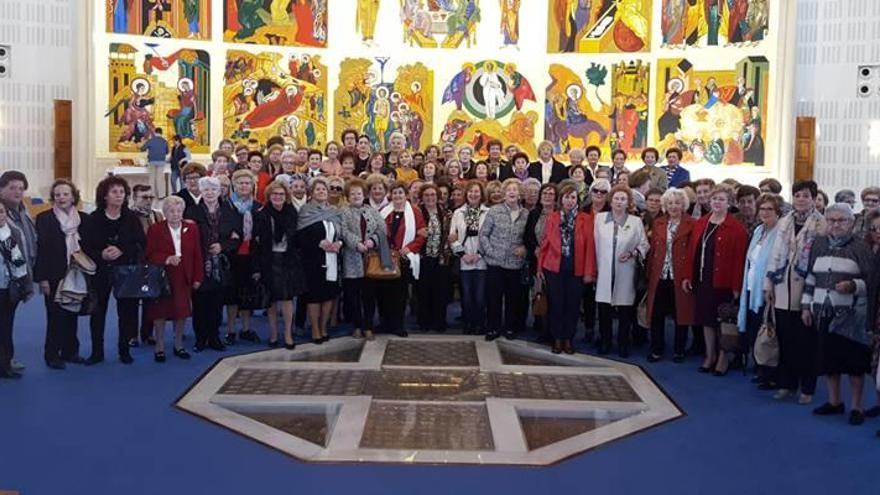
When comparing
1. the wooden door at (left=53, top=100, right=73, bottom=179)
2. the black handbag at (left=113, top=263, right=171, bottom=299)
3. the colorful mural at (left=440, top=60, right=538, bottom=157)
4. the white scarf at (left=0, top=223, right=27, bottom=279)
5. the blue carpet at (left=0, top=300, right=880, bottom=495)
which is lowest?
the blue carpet at (left=0, top=300, right=880, bottom=495)

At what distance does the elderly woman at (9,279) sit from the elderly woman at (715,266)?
6.40m

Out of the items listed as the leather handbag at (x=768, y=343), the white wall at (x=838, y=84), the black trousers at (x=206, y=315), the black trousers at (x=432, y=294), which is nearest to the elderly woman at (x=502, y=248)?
the black trousers at (x=432, y=294)

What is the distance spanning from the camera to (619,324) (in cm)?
993

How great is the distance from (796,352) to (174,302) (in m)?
5.95

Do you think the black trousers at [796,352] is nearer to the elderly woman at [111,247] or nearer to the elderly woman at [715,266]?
the elderly woman at [715,266]

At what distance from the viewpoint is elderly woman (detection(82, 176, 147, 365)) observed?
8.91 metres

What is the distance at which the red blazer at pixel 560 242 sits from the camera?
9.65m

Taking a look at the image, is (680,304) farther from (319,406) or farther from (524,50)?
(524,50)

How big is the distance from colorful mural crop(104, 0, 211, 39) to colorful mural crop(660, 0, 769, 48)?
32.6ft

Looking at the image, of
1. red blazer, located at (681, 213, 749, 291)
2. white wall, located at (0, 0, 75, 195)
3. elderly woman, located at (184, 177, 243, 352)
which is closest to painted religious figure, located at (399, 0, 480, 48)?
white wall, located at (0, 0, 75, 195)

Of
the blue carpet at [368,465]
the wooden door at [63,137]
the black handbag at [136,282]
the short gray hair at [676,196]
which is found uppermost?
the wooden door at [63,137]

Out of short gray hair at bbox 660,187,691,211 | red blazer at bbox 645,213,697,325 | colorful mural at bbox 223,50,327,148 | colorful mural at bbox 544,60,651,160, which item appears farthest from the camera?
colorful mural at bbox 544,60,651,160

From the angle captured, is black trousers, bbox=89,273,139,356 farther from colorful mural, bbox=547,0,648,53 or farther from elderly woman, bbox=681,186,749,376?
colorful mural, bbox=547,0,648,53

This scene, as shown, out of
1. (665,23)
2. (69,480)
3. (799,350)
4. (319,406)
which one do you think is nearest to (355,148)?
(319,406)
